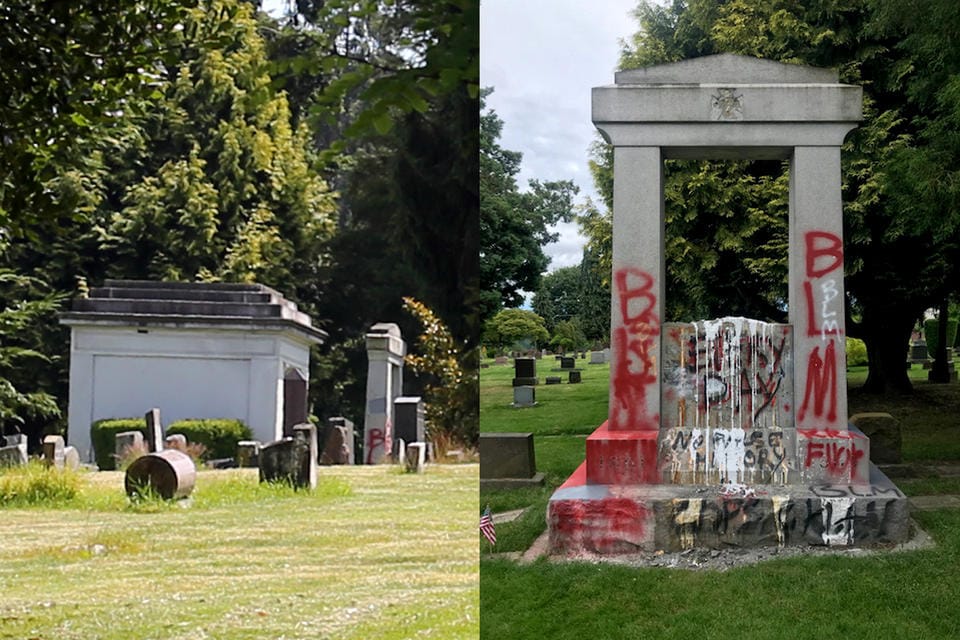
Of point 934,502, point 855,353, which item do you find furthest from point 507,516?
point 855,353

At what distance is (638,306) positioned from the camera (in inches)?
228

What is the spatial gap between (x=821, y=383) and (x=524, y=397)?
705 centimetres

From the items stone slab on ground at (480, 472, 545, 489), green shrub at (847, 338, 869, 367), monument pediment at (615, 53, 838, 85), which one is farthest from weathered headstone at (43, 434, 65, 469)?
green shrub at (847, 338, 869, 367)

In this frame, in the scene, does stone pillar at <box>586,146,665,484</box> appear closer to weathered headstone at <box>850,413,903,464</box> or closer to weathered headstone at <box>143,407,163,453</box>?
weathered headstone at <box>143,407,163,453</box>

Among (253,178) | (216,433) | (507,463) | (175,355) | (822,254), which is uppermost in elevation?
(253,178)

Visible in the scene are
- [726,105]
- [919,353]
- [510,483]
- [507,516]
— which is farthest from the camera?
[919,353]

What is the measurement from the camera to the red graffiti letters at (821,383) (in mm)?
5672

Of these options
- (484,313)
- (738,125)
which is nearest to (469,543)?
(738,125)

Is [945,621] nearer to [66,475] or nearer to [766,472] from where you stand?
[766,472]

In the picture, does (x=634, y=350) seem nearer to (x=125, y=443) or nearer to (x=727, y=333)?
(x=727, y=333)

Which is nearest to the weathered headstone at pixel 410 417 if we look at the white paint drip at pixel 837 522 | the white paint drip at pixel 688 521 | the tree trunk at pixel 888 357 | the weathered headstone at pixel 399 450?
the weathered headstone at pixel 399 450

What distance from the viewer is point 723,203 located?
996 cm

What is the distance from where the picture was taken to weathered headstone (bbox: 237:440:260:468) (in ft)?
16.2

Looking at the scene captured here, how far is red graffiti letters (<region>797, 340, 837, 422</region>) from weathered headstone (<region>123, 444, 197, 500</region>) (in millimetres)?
3573
